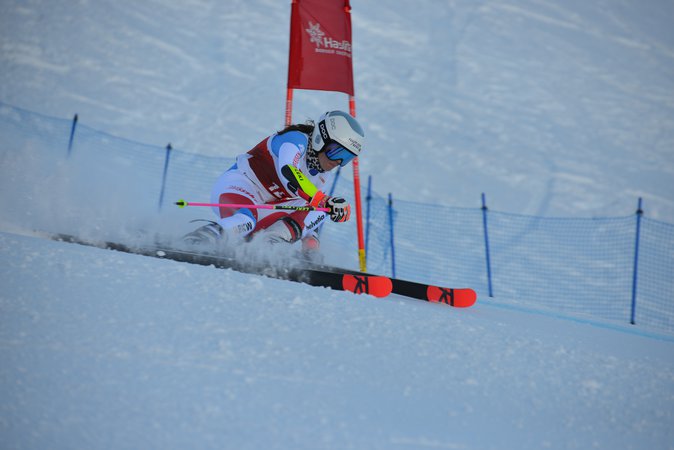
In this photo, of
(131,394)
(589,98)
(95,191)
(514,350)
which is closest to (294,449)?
(131,394)

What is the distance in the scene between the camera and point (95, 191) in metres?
5.05

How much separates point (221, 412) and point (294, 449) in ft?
0.88

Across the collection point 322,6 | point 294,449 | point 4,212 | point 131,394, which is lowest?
point 294,449

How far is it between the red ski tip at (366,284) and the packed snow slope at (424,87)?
842 centimetres

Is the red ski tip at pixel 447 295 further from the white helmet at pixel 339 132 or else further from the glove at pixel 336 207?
the white helmet at pixel 339 132

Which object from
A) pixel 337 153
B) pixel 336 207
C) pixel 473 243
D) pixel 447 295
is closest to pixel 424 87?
pixel 473 243

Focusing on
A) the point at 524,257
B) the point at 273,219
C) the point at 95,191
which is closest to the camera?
the point at 273,219

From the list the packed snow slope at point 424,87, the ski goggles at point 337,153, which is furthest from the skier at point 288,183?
the packed snow slope at point 424,87

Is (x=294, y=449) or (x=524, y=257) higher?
(x=524, y=257)

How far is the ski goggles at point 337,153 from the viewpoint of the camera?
14.5 feet

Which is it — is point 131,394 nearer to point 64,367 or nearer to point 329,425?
point 64,367

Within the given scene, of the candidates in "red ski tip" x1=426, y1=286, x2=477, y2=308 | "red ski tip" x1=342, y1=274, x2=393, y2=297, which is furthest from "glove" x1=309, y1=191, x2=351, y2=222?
"red ski tip" x1=426, y1=286, x2=477, y2=308

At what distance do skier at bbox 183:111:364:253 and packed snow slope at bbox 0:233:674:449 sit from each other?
36.5 inches

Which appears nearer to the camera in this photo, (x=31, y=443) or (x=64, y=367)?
(x=31, y=443)
